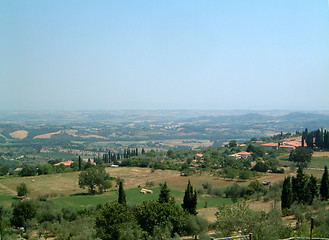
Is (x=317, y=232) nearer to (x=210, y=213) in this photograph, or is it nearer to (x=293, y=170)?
(x=210, y=213)

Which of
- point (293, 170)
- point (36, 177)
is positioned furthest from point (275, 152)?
point (36, 177)

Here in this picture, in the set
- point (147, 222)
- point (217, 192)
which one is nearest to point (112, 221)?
point (147, 222)

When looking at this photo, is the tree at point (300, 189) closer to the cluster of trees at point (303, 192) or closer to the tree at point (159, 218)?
the cluster of trees at point (303, 192)

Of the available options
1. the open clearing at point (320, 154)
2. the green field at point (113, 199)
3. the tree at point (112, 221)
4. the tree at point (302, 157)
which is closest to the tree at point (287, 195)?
the green field at point (113, 199)

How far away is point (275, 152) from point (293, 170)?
16747mm

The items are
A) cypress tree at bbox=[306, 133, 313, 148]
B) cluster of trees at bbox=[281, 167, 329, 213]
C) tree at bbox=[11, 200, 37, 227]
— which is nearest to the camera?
tree at bbox=[11, 200, 37, 227]

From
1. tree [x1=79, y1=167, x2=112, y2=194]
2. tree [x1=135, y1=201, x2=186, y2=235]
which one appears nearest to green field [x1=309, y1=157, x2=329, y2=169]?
tree [x1=79, y1=167, x2=112, y2=194]

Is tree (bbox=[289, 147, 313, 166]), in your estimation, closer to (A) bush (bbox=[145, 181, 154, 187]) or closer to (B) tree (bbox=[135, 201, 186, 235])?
(A) bush (bbox=[145, 181, 154, 187])

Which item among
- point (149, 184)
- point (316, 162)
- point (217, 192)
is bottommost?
point (149, 184)

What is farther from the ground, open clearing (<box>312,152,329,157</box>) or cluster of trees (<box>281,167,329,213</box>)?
cluster of trees (<box>281,167,329,213</box>)

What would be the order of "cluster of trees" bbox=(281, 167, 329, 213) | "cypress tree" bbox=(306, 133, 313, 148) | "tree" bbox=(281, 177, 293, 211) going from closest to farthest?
"tree" bbox=(281, 177, 293, 211) → "cluster of trees" bbox=(281, 167, 329, 213) → "cypress tree" bbox=(306, 133, 313, 148)

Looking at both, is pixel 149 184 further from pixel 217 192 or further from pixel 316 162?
pixel 316 162

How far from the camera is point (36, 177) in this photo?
46.0 meters

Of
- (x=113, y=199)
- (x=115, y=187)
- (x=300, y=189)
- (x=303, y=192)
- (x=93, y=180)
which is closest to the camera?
(x=303, y=192)
